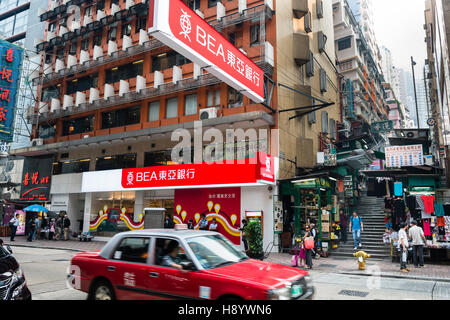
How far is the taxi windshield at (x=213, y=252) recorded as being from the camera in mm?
5579

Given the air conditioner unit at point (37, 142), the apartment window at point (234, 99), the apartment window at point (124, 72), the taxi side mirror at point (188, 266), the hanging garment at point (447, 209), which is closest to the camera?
the taxi side mirror at point (188, 266)

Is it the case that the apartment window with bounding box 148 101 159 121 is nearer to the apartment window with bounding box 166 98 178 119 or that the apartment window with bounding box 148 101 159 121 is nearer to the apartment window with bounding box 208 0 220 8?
the apartment window with bounding box 166 98 178 119

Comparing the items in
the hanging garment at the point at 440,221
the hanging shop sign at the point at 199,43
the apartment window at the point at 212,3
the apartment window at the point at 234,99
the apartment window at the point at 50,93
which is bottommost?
the hanging garment at the point at 440,221

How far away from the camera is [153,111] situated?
975 inches

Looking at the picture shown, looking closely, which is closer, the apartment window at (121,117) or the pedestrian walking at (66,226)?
the pedestrian walking at (66,226)

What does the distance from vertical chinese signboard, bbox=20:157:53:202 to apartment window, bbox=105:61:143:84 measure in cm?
953

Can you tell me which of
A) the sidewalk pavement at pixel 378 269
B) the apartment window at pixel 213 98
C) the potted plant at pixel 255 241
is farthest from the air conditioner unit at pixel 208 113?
the sidewalk pavement at pixel 378 269

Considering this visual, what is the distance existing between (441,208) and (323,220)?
5.48 meters

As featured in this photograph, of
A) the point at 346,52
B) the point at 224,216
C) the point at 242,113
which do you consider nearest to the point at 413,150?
the point at 242,113

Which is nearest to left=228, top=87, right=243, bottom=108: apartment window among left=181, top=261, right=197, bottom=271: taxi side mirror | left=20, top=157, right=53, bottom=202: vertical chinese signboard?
left=181, top=261, right=197, bottom=271: taxi side mirror

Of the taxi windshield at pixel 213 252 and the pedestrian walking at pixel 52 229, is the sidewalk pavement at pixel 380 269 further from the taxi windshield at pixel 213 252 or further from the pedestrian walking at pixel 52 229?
the pedestrian walking at pixel 52 229

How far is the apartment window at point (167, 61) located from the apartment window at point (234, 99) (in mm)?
4508

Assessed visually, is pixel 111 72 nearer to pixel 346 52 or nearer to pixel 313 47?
pixel 313 47

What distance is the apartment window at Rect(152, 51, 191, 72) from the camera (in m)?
23.6
